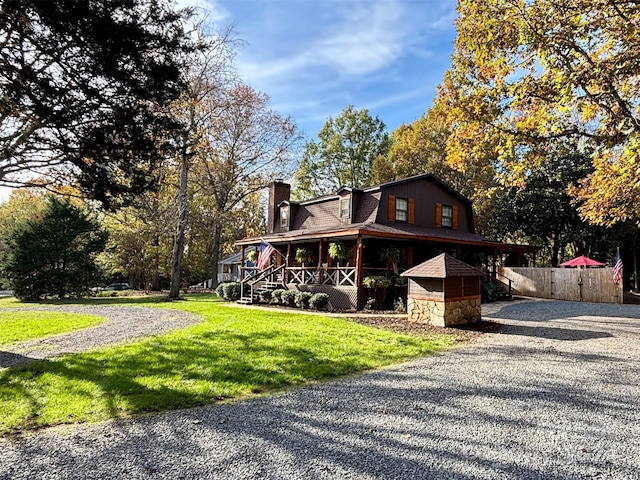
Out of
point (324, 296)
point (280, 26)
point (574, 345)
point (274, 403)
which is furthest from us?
point (324, 296)

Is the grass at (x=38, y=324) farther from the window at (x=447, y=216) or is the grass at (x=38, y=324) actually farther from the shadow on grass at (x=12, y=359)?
the window at (x=447, y=216)

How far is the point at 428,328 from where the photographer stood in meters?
9.73

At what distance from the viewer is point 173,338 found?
784 cm

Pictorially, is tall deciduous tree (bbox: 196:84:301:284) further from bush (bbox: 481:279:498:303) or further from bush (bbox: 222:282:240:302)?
bush (bbox: 481:279:498:303)

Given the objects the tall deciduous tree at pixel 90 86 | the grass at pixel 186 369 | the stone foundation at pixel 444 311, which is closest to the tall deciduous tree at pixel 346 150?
the stone foundation at pixel 444 311

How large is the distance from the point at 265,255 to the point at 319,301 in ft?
20.7

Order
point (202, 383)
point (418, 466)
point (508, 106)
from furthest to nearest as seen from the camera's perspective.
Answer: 1. point (508, 106)
2. point (202, 383)
3. point (418, 466)

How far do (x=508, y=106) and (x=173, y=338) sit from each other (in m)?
8.64

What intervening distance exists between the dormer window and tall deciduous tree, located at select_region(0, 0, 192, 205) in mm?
11565

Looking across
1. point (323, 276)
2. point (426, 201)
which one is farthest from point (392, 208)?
point (323, 276)

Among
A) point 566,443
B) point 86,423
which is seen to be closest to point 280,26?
point 86,423

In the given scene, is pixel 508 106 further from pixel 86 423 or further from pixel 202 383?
pixel 86 423

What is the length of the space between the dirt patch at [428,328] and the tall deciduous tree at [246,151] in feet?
59.0

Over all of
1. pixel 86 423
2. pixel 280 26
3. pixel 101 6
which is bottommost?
pixel 86 423
